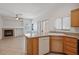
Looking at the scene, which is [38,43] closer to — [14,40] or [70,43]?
[14,40]

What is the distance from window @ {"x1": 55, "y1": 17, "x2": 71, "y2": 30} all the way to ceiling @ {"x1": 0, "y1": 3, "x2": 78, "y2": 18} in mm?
254

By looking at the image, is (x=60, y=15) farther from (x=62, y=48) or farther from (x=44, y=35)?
(x=62, y=48)

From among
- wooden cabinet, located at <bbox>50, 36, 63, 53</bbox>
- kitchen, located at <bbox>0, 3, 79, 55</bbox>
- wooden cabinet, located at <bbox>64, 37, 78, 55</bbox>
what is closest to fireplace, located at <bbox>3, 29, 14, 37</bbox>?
kitchen, located at <bbox>0, 3, 79, 55</bbox>

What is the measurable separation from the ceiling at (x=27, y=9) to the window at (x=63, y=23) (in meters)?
0.25

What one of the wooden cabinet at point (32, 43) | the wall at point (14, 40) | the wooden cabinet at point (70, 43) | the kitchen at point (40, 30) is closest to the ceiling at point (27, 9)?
the kitchen at point (40, 30)

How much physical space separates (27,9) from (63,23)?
1.99 ft

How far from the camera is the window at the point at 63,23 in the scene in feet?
5.14

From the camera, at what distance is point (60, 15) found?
5.28ft

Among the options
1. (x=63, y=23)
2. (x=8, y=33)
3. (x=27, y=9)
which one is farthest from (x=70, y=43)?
(x=8, y=33)

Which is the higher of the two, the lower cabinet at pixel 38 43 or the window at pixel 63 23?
the window at pixel 63 23

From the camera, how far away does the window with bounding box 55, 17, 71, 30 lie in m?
1.57

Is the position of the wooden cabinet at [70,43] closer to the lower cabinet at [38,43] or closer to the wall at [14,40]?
the lower cabinet at [38,43]

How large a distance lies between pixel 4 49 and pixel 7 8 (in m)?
0.57

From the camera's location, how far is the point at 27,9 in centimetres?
146
